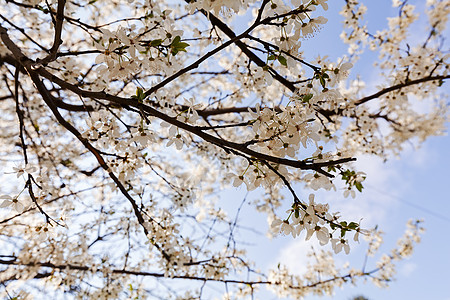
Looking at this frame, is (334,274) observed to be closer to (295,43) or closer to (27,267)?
(27,267)

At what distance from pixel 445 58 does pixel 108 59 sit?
310 centimetres

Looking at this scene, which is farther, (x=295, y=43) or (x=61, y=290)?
(x=61, y=290)

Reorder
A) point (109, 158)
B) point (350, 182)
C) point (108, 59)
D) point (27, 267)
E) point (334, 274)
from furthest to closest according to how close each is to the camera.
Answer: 1. point (334, 274)
2. point (27, 267)
3. point (109, 158)
4. point (350, 182)
5. point (108, 59)

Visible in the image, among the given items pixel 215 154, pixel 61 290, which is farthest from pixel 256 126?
pixel 61 290

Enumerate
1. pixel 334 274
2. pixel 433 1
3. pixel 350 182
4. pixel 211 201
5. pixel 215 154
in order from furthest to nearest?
pixel 211 201 → pixel 334 274 → pixel 433 1 → pixel 215 154 → pixel 350 182

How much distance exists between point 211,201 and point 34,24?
499 centimetres

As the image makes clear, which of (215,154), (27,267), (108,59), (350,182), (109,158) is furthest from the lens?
(215,154)

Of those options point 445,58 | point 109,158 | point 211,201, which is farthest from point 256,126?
point 211,201

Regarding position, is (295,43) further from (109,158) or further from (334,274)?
(334,274)

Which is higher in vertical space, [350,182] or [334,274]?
[334,274]

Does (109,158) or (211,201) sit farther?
(211,201)

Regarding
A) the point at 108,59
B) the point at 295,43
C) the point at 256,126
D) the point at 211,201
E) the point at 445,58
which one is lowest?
the point at 256,126

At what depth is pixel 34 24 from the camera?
328 cm

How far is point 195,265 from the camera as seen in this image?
3.29 meters
